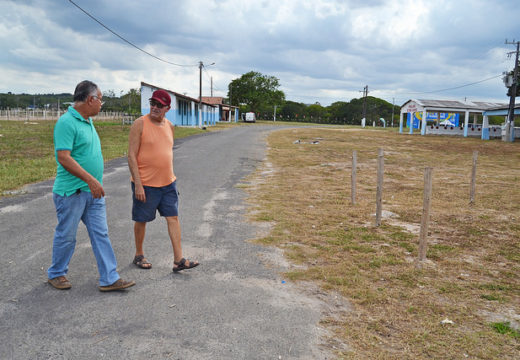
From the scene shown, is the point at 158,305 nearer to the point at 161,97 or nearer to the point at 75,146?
the point at 75,146

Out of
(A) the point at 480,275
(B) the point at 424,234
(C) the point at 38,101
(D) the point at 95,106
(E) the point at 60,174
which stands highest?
(C) the point at 38,101

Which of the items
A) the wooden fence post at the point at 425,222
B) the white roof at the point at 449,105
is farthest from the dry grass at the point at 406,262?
the white roof at the point at 449,105

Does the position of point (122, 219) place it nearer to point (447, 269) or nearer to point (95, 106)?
point (95, 106)

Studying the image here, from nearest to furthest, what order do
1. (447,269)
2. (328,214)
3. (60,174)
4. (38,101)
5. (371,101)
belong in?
(60,174)
(447,269)
(328,214)
(371,101)
(38,101)

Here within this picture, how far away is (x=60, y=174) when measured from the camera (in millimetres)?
3641

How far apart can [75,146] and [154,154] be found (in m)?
0.77

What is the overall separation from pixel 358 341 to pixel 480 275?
247 cm

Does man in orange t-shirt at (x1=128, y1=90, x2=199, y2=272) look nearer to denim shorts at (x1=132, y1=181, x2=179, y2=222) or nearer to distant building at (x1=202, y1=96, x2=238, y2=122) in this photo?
denim shorts at (x1=132, y1=181, x2=179, y2=222)

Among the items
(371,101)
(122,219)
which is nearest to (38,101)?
(371,101)

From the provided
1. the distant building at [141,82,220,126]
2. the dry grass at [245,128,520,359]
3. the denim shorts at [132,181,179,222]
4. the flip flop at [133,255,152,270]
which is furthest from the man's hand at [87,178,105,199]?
the distant building at [141,82,220,126]

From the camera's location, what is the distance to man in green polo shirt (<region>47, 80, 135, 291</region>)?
3.47 m

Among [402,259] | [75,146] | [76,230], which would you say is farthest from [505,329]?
[75,146]

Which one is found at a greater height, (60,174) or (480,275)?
(60,174)

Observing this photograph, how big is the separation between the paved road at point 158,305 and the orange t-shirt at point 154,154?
106 centimetres
